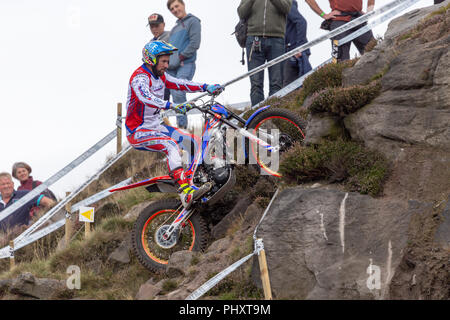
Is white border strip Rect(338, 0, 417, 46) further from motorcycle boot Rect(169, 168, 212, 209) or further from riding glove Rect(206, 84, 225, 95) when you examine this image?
motorcycle boot Rect(169, 168, 212, 209)

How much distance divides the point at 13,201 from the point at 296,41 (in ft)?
21.0

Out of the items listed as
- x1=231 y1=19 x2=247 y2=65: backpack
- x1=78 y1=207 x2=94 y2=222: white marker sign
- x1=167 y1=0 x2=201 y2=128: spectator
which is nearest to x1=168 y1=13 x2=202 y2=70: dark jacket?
x1=167 y1=0 x2=201 y2=128: spectator

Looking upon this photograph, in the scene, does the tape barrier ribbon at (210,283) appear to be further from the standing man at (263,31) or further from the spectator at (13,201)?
the spectator at (13,201)

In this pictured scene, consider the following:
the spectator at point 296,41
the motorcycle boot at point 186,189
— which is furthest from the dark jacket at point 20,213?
the spectator at point 296,41

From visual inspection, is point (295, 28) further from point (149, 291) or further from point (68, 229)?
point (149, 291)

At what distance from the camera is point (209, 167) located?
8.80m

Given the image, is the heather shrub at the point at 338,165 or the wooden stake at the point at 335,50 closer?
the heather shrub at the point at 338,165

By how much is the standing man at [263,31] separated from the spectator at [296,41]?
80 cm

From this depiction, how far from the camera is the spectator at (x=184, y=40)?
12.3 metres

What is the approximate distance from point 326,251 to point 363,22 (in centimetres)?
610

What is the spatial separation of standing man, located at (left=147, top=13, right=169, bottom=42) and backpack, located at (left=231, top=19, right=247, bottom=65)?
4.66 feet

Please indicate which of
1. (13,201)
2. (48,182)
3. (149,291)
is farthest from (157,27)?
(149,291)
